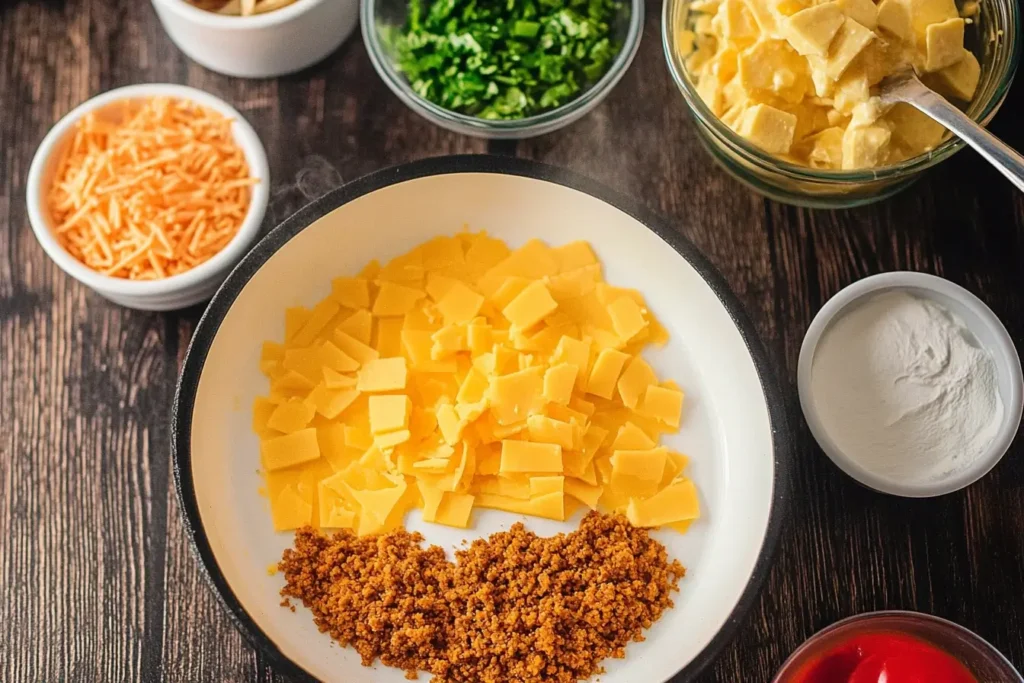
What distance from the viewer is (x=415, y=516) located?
4.70ft

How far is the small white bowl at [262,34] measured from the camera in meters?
1.51

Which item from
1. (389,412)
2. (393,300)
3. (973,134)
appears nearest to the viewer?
(973,134)

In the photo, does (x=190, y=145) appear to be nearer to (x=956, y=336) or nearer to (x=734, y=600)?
(x=734, y=600)

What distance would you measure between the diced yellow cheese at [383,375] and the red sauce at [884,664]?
0.77 meters

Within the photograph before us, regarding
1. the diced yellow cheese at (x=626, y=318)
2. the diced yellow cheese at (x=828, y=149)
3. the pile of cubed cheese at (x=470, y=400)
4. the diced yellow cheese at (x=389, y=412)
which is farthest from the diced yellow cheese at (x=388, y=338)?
the diced yellow cheese at (x=828, y=149)

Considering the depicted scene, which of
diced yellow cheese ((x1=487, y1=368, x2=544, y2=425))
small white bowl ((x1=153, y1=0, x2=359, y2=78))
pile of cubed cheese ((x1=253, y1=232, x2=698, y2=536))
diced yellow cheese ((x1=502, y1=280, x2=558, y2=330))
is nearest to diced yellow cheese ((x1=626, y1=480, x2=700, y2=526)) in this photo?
pile of cubed cheese ((x1=253, y1=232, x2=698, y2=536))

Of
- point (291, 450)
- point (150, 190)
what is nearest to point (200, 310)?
point (150, 190)

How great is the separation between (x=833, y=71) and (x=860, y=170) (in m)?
0.16

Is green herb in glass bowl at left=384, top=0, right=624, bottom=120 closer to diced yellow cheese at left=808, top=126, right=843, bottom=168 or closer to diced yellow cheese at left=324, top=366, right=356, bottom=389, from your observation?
diced yellow cheese at left=808, top=126, right=843, bottom=168

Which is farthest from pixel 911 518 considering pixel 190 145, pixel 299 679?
pixel 190 145

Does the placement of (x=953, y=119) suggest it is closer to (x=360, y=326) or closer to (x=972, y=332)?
(x=972, y=332)

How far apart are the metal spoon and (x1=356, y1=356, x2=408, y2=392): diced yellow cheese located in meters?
0.87

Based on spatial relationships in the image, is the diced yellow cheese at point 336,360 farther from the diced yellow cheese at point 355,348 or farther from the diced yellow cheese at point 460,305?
the diced yellow cheese at point 460,305

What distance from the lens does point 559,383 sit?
1395 mm
